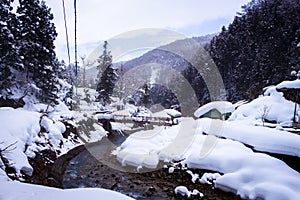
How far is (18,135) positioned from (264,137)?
11775mm

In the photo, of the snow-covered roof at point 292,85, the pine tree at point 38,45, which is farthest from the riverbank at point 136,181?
the snow-covered roof at point 292,85

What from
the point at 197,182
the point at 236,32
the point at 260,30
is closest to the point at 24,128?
the point at 197,182

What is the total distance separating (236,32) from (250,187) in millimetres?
35188

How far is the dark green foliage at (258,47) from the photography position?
2859 cm

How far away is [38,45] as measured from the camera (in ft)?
58.5

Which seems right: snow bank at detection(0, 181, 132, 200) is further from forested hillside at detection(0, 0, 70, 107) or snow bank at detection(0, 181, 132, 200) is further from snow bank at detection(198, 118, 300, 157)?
forested hillside at detection(0, 0, 70, 107)

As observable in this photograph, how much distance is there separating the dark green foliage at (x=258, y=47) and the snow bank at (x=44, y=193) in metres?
25.4

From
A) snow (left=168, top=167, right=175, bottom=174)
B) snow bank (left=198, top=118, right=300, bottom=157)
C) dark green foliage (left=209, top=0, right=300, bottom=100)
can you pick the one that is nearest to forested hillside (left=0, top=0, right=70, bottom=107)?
snow (left=168, top=167, right=175, bottom=174)

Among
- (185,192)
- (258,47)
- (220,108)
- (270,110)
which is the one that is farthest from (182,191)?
(258,47)

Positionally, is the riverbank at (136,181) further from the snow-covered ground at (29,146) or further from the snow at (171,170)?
the snow-covered ground at (29,146)

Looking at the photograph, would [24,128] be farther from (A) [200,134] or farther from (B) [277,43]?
(B) [277,43]

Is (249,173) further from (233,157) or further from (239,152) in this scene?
(239,152)

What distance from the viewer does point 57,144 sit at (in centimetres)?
1465

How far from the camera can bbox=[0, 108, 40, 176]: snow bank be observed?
8952 mm
